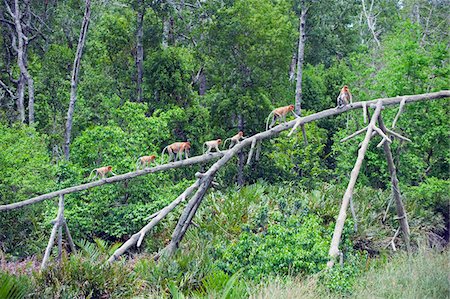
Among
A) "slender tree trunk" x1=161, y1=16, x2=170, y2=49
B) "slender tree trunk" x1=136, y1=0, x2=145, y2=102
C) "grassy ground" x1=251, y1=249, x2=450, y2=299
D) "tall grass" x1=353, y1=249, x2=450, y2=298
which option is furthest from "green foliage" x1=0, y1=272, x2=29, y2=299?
"slender tree trunk" x1=161, y1=16, x2=170, y2=49

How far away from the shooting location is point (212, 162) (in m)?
17.8

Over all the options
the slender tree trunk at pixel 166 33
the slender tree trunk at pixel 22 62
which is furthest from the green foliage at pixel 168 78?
the slender tree trunk at pixel 22 62

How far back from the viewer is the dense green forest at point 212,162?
26.6 ft

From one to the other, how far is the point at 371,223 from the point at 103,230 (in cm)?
621

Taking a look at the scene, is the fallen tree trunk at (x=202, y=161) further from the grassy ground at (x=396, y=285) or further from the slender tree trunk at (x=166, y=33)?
the slender tree trunk at (x=166, y=33)

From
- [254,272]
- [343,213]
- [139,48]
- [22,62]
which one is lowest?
[254,272]

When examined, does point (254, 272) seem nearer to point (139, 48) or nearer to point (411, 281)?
point (411, 281)

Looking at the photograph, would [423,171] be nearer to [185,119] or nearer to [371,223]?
[371,223]

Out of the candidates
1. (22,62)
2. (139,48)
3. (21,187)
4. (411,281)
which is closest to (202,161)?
(411,281)

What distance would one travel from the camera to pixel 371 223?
1290 cm

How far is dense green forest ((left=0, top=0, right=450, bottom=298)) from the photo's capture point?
8109 mm

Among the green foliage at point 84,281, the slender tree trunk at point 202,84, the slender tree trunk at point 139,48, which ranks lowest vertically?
the green foliage at point 84,281

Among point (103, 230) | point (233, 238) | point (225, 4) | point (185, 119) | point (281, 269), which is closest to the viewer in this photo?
point (281, 269)

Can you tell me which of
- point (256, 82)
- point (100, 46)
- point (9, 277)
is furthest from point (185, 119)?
point (9, 277)
